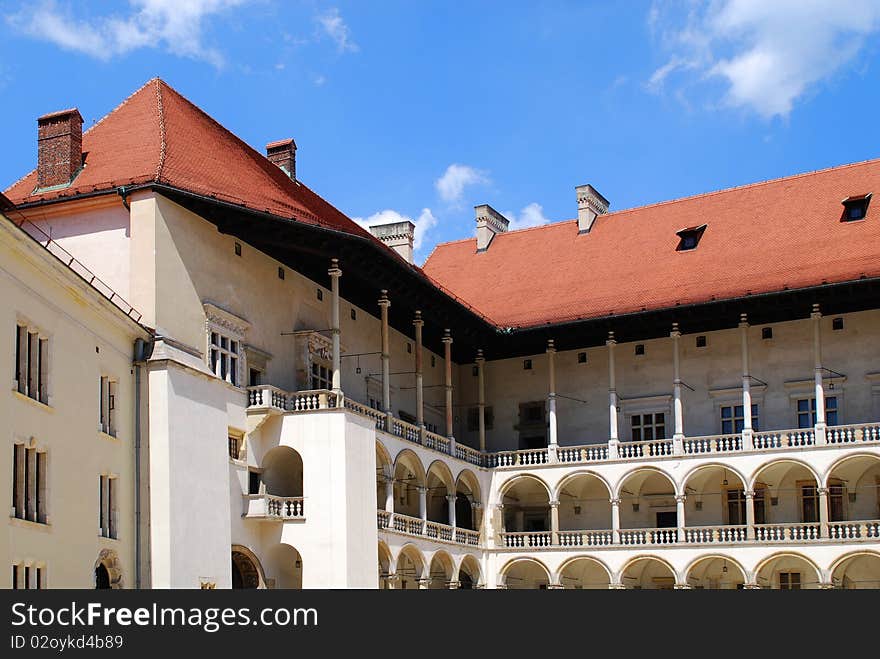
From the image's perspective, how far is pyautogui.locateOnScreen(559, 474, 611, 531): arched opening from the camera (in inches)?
1598

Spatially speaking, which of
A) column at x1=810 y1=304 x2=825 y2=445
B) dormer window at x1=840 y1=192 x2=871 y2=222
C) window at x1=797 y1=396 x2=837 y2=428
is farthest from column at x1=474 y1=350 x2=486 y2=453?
dormer window at x1=840 y1=192 x2=871 y2=222

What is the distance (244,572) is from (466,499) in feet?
42.5

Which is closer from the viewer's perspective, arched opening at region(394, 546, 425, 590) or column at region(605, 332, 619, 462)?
arched opening at region(394, 546, 425, 590)

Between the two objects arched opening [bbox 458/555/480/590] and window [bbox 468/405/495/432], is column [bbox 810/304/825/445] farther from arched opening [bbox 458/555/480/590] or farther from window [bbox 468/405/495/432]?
window [bbox 468/405/495/432]

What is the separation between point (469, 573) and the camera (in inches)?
1539

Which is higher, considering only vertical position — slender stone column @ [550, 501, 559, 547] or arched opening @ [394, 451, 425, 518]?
arched opening @ [394, 451, 425, 518]

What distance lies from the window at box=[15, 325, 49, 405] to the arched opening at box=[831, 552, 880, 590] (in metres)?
22.1

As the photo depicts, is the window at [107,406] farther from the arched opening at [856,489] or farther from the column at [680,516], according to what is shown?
the arched opening at [856,489]

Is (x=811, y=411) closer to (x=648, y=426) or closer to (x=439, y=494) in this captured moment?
(x=648, y=426)

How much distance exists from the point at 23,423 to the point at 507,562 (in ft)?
68.5

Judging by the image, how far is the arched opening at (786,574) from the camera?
121 feet

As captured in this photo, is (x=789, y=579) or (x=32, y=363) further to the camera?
(x=789, y=579)

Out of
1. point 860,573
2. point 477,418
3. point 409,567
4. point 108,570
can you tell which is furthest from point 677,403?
point 108,570

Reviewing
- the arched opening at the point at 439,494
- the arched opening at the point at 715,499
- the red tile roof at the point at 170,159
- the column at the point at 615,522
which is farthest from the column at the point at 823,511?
the red tile roof at the point at 170,159
